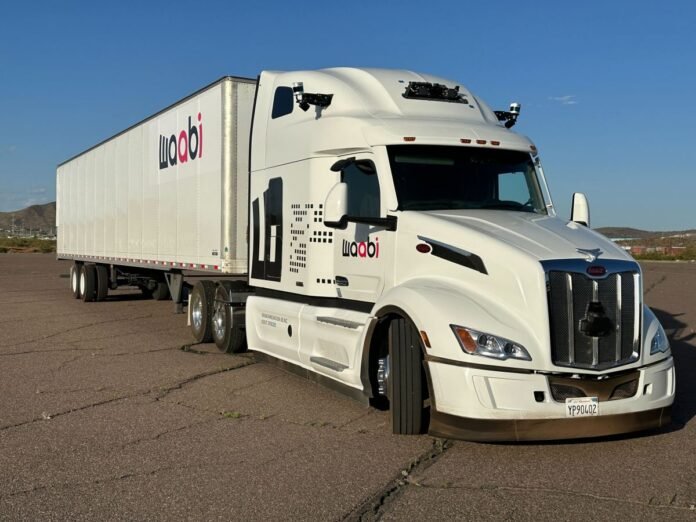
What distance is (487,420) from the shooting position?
5820mm

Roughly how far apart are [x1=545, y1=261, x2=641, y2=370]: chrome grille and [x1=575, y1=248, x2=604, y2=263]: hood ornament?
0.07m

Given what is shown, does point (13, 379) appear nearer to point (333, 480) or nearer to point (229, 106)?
point (229, 106)

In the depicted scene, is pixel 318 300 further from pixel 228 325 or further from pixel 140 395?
pixel 228 325

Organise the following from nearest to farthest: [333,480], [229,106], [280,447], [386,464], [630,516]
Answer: [630,516], [333,480], [386,464], [280,447], [229,106]

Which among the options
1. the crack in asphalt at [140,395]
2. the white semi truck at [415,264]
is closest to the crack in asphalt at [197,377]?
the crack in asphalt at [140,395]

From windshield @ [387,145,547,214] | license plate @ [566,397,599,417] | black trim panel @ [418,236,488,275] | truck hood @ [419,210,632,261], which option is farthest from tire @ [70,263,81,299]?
license plate @ [566,397,599,417]

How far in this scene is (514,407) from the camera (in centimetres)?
580

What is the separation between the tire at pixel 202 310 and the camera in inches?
471

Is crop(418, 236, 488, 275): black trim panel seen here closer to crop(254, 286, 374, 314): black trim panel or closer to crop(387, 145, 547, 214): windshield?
crop(387, 145, 547, 214): windshield

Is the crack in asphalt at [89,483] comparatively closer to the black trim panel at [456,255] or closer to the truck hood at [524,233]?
the black trim panel at [456,255]

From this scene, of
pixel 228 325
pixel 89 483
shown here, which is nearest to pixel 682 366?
pixel 228 325

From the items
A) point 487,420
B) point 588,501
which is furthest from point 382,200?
point 588,501

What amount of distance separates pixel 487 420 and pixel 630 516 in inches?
50.5

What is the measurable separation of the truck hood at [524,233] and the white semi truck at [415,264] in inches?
1.0
